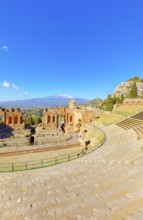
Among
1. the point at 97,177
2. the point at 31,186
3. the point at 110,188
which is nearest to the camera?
the point at 110,188

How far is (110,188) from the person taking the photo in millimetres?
8461

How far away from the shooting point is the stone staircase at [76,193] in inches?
259

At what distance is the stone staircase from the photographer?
21.6 ft

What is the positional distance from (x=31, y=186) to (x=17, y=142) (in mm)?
16623

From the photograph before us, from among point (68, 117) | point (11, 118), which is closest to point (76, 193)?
point (11, 118)

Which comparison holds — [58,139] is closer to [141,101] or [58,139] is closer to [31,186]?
[31,186]

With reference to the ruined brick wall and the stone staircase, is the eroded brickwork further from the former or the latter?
the stone staircase

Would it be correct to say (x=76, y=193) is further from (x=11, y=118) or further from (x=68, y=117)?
(x=68, y=117)

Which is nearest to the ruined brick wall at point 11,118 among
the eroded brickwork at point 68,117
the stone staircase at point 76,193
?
the eroded brickwork at point 68,117

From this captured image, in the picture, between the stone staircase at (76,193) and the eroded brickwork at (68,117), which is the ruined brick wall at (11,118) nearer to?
the eroded brickwork at (68,117)

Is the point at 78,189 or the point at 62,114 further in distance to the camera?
the point at 62,114

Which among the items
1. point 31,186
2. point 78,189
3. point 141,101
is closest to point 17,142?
point 31,186

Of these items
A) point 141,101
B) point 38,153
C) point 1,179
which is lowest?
point 38,153

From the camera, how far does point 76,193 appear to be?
8.23m
